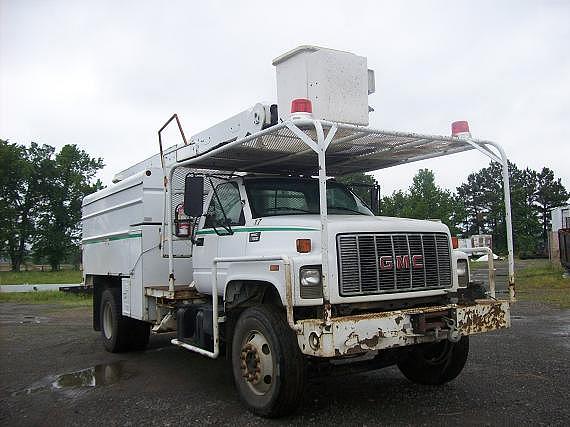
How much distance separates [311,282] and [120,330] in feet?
16.6

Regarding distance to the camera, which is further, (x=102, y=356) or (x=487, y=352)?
(x=102, y=356)

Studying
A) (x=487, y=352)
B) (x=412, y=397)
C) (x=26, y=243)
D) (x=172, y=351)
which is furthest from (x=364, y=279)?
(x=26, y=243)

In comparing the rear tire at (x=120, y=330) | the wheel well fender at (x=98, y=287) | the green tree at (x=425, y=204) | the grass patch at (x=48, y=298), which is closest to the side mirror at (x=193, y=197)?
the rear tire at (x=120, y=330)

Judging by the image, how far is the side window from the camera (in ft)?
21.5

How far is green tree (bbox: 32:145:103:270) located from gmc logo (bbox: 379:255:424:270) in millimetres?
67958

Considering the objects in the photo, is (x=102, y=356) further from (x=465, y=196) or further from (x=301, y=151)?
(x=465, y=196)

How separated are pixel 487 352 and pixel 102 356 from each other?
19.2 ft

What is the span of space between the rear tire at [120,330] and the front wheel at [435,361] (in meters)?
4.43

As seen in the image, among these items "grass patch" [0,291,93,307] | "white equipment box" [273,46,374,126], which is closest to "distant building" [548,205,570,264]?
"grass patch" [0,291,93,307]

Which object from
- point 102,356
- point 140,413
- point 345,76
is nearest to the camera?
point 140,413

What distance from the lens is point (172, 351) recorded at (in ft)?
30.3

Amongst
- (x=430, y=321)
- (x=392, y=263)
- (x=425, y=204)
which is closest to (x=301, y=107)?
(x=392, y=263)

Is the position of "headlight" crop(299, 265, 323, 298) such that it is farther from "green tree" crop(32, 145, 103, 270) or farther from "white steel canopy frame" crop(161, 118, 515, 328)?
"green tree" crop(32, 145, 103, 270)

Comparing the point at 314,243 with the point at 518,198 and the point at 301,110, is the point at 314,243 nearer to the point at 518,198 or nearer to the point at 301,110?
the point at 301,110
